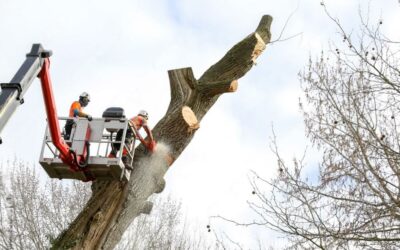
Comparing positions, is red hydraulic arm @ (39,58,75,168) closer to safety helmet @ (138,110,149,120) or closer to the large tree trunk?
the large tree trunk

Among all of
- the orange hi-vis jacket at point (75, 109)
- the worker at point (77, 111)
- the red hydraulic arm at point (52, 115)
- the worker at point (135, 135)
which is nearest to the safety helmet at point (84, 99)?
the worker at point (77, 111)

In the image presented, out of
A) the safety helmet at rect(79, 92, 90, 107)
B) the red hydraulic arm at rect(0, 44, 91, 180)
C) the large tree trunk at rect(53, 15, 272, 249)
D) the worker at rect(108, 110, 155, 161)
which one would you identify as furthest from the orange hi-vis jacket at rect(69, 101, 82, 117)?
the large tree trunk at rect(53, 15, 272, 249)

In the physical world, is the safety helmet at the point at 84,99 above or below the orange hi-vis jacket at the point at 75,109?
above

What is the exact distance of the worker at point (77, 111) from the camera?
7.39 m

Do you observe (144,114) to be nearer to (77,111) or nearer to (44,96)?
(77,111)

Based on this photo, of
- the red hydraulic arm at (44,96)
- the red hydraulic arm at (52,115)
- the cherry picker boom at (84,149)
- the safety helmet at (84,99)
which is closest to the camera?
the red hydraulic arm at (44,96)

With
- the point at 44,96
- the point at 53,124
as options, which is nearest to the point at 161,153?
the point at 53,124

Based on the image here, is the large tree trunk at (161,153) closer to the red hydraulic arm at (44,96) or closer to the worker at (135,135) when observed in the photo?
the worker at (135,135)

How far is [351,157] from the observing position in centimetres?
671

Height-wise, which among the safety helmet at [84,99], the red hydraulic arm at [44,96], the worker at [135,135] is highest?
the safety helmet at [84,99]

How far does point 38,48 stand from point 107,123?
251cm

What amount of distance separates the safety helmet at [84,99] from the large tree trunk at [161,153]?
924 millimetres

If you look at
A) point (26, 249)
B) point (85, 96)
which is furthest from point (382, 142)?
point (26, 249)

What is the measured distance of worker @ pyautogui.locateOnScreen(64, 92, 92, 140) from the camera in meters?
7.39
